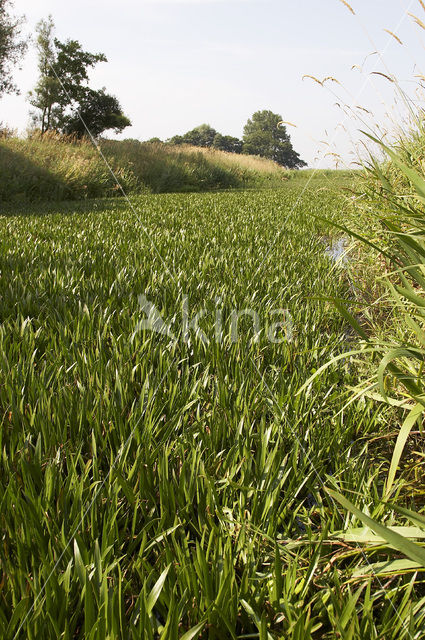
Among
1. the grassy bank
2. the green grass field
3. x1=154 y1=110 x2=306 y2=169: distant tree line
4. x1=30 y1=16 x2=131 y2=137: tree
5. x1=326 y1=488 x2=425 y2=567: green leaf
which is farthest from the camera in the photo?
x1=154 y1=110 x2=306 y2=169: distant tree line

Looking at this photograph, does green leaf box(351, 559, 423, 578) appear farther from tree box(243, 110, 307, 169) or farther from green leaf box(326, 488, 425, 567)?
tree box(243, 110, 307, 169)

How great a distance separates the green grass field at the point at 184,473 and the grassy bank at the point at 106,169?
949 centimetres

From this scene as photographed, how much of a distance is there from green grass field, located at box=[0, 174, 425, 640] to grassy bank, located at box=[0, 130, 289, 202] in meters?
9.49

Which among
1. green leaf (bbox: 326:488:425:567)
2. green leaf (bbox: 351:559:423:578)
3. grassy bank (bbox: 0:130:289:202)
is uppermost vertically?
grassy bank (bbox: 0:130:289:202)

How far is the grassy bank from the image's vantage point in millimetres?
11219

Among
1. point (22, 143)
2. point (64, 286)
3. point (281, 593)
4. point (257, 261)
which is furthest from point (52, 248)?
point (22, 143)

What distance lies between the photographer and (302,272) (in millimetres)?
3688

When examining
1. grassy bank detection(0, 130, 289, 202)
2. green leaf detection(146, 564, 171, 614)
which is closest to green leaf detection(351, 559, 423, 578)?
green leaf detection(146, 564, 171, 614)

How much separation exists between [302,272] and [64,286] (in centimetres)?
198

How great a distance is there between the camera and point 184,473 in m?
1.16

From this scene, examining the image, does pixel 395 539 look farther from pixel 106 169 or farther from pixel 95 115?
pixel 95 115

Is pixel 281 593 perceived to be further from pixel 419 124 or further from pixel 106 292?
pixel 419 124

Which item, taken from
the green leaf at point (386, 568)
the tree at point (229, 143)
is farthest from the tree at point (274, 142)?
the green leaf at point (386, 568)

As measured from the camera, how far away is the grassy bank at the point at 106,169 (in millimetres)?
11219
